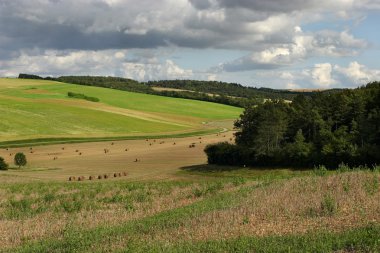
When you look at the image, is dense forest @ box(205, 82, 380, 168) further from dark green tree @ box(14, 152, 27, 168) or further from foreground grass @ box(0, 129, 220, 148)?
foreground grass @ box(0, 129, 220, 148)

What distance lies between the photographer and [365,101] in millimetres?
54625

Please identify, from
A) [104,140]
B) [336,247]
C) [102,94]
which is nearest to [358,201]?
[336,247]

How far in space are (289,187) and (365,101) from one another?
38839 millimetres

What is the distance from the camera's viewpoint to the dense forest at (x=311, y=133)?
49438 millimetres

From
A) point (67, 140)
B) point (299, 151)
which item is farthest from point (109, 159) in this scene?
point (299, 151)

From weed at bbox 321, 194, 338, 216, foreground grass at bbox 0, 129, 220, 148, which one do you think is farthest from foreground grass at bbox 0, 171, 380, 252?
foreground grass at bbox 0, 129, 220, 148

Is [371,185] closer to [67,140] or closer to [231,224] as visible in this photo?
[231,224]

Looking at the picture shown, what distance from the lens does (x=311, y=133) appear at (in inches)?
2197

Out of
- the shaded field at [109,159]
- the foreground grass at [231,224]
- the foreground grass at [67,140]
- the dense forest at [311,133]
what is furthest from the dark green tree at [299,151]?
the foreground grass at [67,140]

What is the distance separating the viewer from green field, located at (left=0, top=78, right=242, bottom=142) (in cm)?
9388

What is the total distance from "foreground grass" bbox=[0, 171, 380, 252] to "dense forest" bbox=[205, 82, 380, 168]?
29.4 meters

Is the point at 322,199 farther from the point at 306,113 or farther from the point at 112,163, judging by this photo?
the point at 112,163

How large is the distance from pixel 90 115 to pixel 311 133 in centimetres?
7051

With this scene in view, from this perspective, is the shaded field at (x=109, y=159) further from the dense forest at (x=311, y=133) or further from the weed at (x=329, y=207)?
the weed at (x=329, y=207)
